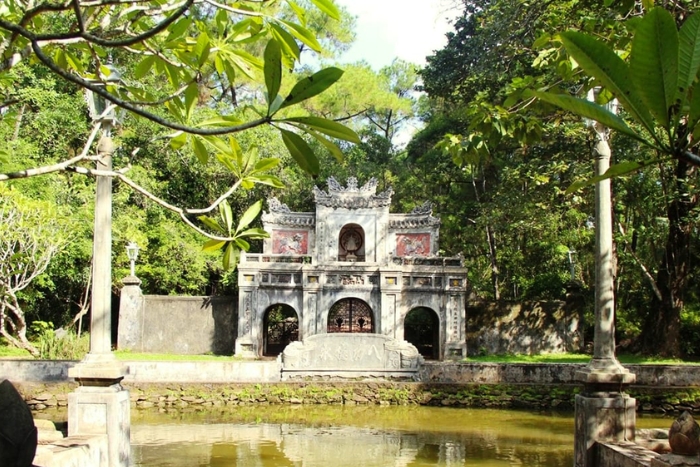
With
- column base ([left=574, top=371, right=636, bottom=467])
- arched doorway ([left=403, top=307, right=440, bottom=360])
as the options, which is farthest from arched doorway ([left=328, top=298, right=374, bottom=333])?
column base ([left=574, top=371, right=636, bottom=467])

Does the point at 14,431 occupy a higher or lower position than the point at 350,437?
higher

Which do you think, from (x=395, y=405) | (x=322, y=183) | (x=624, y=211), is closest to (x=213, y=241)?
(x=395, y=405)

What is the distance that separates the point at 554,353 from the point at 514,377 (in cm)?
731

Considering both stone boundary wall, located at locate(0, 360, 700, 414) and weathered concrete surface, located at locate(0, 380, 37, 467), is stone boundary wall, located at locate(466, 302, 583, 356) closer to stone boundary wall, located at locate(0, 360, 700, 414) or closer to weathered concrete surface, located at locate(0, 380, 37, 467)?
stone boundary wall, located at locate(0, 360, 700, 414)

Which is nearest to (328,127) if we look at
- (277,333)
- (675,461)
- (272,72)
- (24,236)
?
(272,72)

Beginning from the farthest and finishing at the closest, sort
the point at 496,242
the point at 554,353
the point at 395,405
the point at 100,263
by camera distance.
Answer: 1. the point at 496,242
2. the point at 554,353
3. the point at 395,405
4. the point at 100,263

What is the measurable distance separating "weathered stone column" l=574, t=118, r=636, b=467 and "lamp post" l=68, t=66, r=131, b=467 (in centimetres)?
440

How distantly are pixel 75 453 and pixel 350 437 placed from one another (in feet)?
16.6

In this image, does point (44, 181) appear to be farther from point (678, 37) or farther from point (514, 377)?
point (678, 37)

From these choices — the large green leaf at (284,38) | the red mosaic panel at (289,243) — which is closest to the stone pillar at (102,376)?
the large green leaf at (284,38)

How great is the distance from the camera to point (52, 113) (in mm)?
19688

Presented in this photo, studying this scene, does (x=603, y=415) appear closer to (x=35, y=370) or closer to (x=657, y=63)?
(x=657, y=63)

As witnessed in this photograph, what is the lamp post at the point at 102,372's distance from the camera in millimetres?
6523

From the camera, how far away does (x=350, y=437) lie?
9953 mm
